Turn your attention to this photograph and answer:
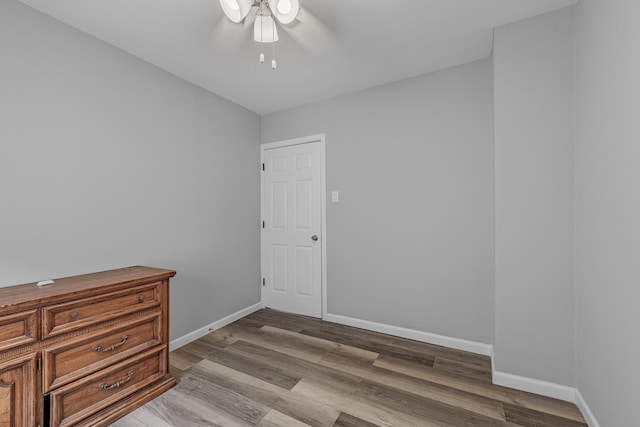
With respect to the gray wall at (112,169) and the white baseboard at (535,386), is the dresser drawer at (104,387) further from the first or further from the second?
the white baseboard at (535,386)

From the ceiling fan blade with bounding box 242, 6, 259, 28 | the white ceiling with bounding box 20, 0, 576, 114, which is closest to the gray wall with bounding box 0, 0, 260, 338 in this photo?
the white ceiling with bounding box 20, 0, 576, 114

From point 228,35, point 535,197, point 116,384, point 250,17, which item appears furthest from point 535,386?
point 228,35

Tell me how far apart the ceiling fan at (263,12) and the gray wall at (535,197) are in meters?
1.51

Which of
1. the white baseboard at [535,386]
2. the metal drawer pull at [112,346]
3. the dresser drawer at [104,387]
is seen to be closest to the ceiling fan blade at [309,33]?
the metal drawer pull at [112,346]

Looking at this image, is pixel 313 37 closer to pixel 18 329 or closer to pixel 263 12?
pixel 263 12

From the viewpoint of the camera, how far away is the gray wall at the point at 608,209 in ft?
4.01

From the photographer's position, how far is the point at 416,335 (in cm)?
272

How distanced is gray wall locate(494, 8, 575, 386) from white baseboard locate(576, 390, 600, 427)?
0.09 meters

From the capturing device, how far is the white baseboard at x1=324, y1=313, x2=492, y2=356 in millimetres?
2457

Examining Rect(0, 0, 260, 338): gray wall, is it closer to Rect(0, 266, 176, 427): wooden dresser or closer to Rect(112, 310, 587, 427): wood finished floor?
Rect(0, 266, 176, 427): wooden dresser

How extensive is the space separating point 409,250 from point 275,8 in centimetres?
227

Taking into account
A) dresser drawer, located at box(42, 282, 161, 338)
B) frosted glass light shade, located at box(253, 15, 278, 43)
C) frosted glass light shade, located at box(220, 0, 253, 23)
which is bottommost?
dresser drawer, located at box(42, 282, 161, 338)

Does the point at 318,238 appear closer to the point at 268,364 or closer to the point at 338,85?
the point at 268,364

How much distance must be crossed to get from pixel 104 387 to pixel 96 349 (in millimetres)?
240
